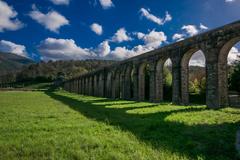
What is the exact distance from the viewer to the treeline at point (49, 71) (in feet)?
338

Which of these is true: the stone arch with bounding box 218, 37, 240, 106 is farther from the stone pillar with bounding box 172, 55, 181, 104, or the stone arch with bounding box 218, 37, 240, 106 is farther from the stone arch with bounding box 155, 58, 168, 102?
the stone arch with bounding box 155, 58, 168, 102

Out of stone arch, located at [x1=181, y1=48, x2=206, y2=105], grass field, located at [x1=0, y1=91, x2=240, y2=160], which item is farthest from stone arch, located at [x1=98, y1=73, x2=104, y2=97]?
grass field, located at [x1=0, y1=91, x2=240, y2=160]

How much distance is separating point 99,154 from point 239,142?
106 inches

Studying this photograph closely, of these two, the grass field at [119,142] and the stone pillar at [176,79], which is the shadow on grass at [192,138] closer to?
the grass field at [119,142]

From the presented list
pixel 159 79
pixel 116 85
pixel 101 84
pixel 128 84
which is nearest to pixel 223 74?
pixel 159 79

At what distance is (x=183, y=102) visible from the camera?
1617cm

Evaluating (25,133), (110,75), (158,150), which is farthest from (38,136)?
(110,75)

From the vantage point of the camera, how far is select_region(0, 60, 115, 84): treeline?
10288 cm

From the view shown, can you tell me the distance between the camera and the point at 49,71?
113 meters

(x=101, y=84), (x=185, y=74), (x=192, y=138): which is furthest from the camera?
(x=101, y=84)

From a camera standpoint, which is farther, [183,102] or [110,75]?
[110,75]

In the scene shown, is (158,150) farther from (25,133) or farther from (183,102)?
(183,102)

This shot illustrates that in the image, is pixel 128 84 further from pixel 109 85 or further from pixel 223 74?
pixel 223 74

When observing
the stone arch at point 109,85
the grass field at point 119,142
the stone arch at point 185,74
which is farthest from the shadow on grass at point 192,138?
the stone arch at point 109,85
